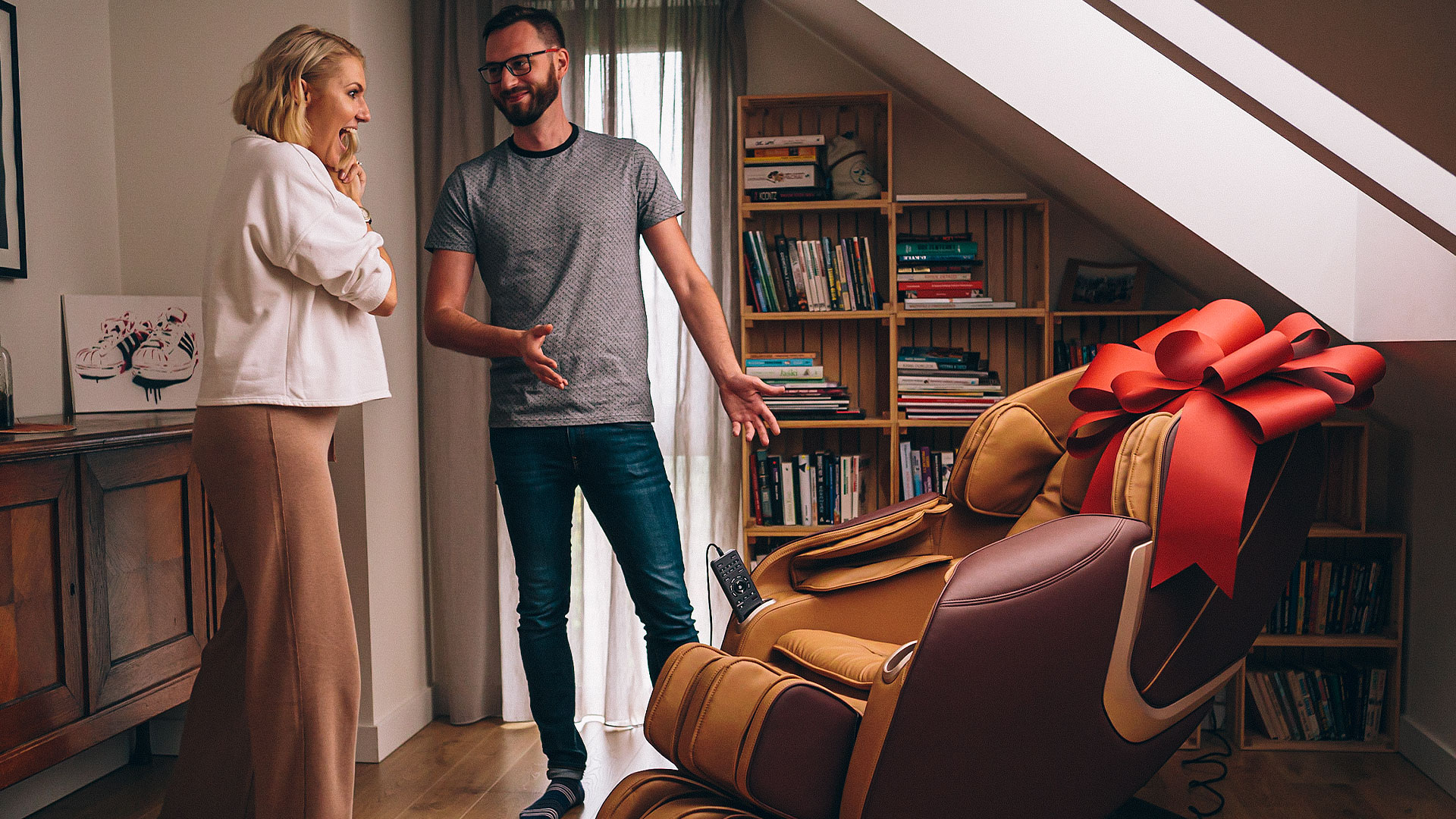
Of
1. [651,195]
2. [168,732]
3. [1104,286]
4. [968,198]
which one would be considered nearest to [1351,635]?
[1104,286]

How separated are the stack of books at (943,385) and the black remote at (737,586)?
1.01 meters

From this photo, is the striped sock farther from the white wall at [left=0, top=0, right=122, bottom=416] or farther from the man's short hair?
the man's short hair

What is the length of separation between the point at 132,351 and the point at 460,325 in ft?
3.35

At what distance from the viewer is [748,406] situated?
1807mm

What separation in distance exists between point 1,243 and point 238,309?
1046 mm

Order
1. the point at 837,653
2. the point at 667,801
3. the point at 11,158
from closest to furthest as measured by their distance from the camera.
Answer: the point at 667,801 → the point at 837,653 → the point at 11,158

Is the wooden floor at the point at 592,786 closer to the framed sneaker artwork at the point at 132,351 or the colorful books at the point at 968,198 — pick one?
the framed sneaker artwork at the point at 132,351

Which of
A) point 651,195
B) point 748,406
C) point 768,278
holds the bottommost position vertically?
point 748,406

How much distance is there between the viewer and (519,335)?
1.74 meters

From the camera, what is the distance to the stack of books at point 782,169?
8.68 ft

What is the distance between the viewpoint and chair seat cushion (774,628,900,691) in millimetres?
1512

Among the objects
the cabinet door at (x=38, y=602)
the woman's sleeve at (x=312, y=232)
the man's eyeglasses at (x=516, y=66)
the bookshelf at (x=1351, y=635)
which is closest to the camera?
the woman's sleeve at (x=312, y=232)

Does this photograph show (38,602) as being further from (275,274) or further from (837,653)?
(837,653)

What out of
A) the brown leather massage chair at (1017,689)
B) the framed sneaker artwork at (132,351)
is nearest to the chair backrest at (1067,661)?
the brown leather massage chair at (1017,689)
